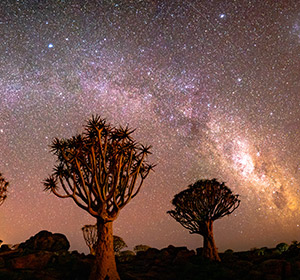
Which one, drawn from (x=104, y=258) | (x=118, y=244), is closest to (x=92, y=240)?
(x=118, y=244)

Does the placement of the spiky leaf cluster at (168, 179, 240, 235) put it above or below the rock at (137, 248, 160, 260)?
above

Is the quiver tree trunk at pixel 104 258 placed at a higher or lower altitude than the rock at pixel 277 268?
higher

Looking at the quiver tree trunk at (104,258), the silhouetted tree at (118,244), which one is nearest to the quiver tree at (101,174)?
the quiver tree trunk at (104,258)

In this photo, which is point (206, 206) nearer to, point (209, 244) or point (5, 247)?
point (209, 244)

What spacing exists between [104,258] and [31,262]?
571 cm

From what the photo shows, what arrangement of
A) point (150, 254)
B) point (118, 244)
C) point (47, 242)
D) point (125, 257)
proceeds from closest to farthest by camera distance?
point (150, 254) < point (47, 242) < point (125, 257) < point (118, 244)

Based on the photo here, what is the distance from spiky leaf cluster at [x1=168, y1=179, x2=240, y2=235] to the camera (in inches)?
748

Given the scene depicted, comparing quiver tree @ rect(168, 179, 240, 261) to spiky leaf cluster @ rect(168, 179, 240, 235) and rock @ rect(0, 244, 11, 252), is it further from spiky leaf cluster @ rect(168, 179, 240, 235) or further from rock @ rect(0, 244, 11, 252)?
rock @ rect(0, 244, 11, 252)

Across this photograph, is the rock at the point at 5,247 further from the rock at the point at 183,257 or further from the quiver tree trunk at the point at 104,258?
the quiver tree trunk at the point at 104,258

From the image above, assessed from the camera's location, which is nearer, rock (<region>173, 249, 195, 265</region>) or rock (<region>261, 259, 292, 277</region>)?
rock (<region>261, 259, 292, 277</region>)

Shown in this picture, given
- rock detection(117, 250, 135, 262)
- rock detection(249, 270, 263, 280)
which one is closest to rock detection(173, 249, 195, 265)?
rock detection(117, 250, 135, 262)

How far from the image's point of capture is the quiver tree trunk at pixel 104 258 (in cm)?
1136

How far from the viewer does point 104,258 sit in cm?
1162

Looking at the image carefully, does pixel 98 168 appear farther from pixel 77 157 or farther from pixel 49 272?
pixel 49 272
